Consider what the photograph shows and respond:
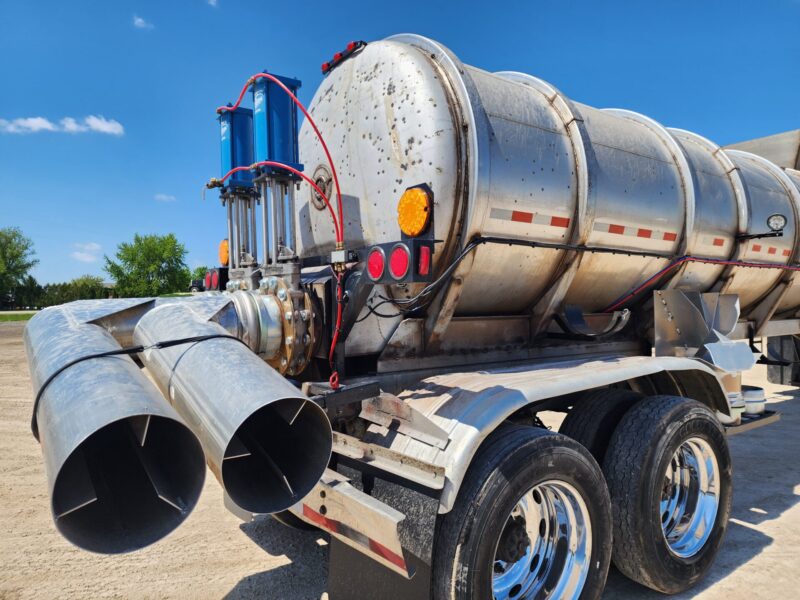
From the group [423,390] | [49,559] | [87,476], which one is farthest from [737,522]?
[49,559]

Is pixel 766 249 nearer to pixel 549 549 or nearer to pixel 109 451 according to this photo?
pixel 549 549

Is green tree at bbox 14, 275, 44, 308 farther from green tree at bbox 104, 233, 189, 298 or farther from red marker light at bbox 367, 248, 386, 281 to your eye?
red marker light at bbox 367, 248, 386, 281

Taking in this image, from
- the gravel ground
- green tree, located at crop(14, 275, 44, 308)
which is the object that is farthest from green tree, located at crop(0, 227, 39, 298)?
the gravel ground

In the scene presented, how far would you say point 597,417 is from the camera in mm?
3502

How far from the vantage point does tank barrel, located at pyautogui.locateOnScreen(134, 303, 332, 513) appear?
191 cm

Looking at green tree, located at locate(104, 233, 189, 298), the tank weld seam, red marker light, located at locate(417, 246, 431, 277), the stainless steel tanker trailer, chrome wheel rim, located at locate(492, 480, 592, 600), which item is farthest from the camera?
green tree, located at locate(104, 233, 189, 298)

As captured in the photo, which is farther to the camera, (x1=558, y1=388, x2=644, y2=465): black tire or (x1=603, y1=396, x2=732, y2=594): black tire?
(x1=558, y1=388, x2=644, y2=465): black tire

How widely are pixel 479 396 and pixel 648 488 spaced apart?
1.31m

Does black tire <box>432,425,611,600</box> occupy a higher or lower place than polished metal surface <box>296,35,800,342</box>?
lower

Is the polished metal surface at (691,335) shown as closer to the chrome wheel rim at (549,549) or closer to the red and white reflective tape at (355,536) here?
the chrome wheel rim at (549,549)

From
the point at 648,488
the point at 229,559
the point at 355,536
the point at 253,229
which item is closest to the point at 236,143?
the point at 253,229

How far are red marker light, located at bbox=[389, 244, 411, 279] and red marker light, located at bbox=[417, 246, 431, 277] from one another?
0.06 metres

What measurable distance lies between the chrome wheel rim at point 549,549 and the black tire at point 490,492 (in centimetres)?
13

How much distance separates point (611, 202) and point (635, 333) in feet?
4.57
